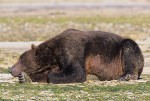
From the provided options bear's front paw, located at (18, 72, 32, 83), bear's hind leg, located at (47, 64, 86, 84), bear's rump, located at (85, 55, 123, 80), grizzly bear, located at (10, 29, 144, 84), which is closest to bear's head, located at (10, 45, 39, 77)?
grizzly bear, located at (10, 29, 144, 84)

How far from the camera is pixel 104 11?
45031 mm

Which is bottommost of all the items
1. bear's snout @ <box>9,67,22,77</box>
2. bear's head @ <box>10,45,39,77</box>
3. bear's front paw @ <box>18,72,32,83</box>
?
bear's front paw @ <box>18,72,32,83</box>

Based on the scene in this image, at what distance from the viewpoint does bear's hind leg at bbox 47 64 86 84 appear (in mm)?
14805

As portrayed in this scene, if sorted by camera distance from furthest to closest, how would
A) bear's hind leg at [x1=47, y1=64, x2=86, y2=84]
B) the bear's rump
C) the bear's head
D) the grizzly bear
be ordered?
the bear's head, the bear's rump, the grizzly bear, bear's hind leg at [x1=47, y1=64, x2=86, y2=84]

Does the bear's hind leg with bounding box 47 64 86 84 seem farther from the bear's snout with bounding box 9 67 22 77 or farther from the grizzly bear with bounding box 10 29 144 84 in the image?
the bear's snout with bounding box 9 67 22 77

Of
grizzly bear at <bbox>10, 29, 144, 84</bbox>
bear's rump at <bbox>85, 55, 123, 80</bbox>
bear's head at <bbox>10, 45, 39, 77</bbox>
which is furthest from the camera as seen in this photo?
bear's head at <bbox>10, 45, 39, 77</bbox>

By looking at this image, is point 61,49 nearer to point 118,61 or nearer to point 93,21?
point 118,61

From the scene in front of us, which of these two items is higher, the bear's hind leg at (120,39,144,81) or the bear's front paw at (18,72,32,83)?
the bear's hind leg at (120,39,144,81)

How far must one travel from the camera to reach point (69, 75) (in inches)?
583

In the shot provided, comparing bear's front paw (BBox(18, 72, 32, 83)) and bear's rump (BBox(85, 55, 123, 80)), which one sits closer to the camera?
bear's front paw (BBox(18, 72, 32, 83))

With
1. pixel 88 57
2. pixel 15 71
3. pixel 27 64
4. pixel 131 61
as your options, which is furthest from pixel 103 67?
pixel 15 71

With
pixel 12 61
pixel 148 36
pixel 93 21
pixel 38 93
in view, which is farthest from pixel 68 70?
pixel 93 21

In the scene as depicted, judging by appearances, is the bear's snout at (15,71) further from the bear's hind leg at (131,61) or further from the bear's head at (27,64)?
the bear's hind leg at (131,61)

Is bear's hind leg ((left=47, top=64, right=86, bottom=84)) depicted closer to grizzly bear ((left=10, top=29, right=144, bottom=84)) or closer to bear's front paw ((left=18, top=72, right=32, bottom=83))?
grizzly bear ((left=10, top=29, right=144, bottom=84))
